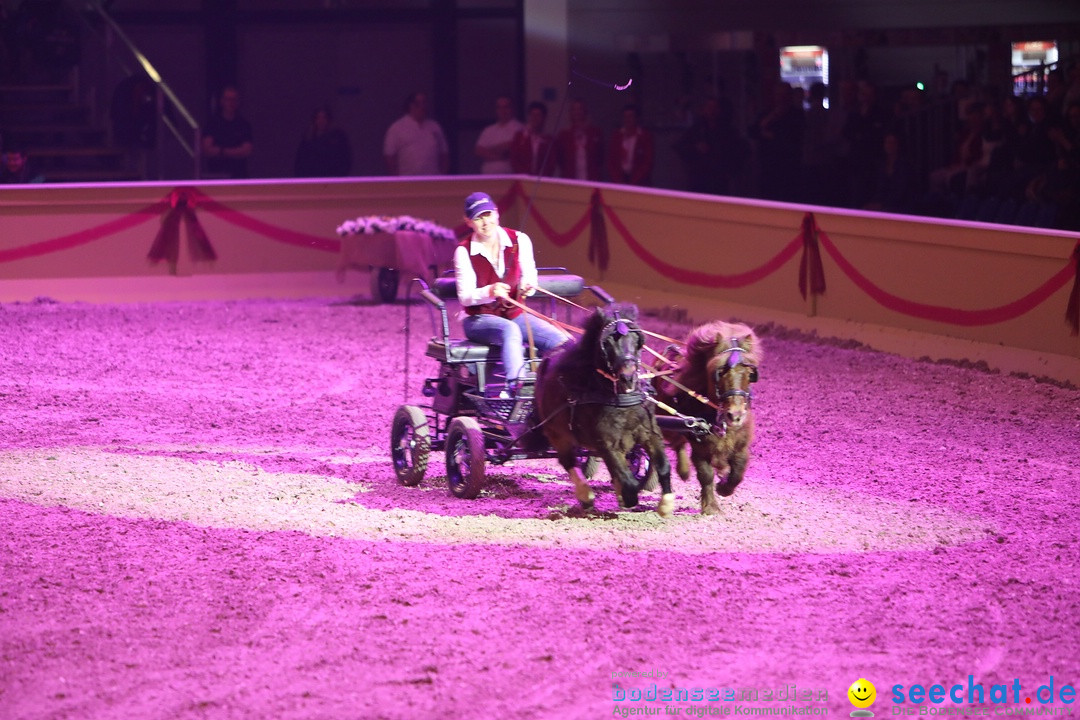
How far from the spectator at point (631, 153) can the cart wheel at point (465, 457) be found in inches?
407

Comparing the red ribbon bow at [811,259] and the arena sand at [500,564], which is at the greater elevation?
the red ribbon bow at [811,259]

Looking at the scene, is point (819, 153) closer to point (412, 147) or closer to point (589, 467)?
point (412, 147)

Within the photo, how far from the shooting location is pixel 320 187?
1816cm

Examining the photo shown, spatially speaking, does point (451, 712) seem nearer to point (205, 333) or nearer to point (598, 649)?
point (598, 649)

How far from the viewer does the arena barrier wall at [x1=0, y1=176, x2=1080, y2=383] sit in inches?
501

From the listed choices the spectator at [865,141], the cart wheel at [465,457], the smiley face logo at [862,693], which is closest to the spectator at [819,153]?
the spectator at [865,141]

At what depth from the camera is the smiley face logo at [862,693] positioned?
18.4 ft

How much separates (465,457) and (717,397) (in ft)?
5.40

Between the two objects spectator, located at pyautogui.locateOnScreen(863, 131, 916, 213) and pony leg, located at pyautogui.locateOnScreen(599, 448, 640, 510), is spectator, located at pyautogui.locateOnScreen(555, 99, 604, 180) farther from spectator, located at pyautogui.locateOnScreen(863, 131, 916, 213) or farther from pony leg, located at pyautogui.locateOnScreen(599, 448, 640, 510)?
pony leg, located at pyautogui.locateOnScreen(599, 448, 640, 510)

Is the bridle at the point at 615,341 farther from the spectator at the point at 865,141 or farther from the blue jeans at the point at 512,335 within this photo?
the spectator at the point at 865,141

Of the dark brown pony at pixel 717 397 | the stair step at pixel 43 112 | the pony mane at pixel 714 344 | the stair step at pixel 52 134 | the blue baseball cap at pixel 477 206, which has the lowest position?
the dark brown pony at pixel 717 397

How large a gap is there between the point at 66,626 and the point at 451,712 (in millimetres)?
1981

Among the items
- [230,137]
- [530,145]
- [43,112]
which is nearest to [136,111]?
[230,137]

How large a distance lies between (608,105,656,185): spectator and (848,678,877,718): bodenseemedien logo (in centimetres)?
1331
